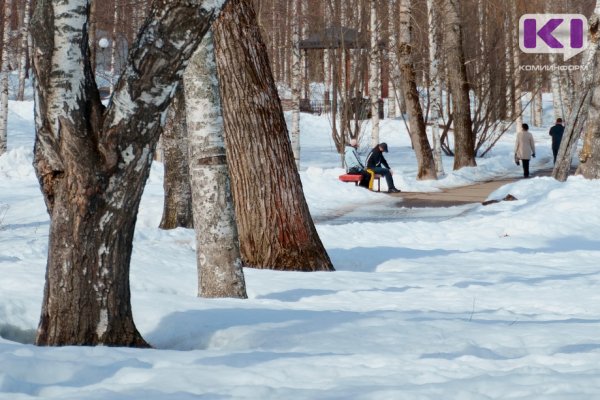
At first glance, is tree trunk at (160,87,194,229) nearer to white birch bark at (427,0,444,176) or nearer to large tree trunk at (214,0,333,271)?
large tree trunk at (214,0,333,271)

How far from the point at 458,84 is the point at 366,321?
21171 mm

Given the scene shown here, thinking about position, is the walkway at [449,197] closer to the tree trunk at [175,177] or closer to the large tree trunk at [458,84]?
the large tree trunk at [458,84]

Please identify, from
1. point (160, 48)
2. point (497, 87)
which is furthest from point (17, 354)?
point (497, 87)

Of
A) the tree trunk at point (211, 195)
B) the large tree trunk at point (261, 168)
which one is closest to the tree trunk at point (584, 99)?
the large tree trunk at point (261, 168)

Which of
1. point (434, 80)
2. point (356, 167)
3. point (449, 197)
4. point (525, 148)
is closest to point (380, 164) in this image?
point (356, 167)


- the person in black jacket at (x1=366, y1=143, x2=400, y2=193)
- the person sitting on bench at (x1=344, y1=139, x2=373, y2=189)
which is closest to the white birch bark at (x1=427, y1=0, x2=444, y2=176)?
the person in black jacket at (x1=366, y1=143, x2=400, y2=193)

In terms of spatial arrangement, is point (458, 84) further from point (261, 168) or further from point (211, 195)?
point (211, 195)

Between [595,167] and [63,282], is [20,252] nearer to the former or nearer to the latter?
[63,282]

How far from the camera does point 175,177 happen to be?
13.1 meters

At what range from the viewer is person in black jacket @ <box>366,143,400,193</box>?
20547 millimetres

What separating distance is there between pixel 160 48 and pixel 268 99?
15.3 ft

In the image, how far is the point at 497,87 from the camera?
32938 mm

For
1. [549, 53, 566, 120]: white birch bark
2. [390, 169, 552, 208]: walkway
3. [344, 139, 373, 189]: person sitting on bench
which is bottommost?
[390, 169, 552, 208]: walkway

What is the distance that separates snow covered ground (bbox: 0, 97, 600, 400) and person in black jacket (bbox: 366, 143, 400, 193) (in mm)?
5600
